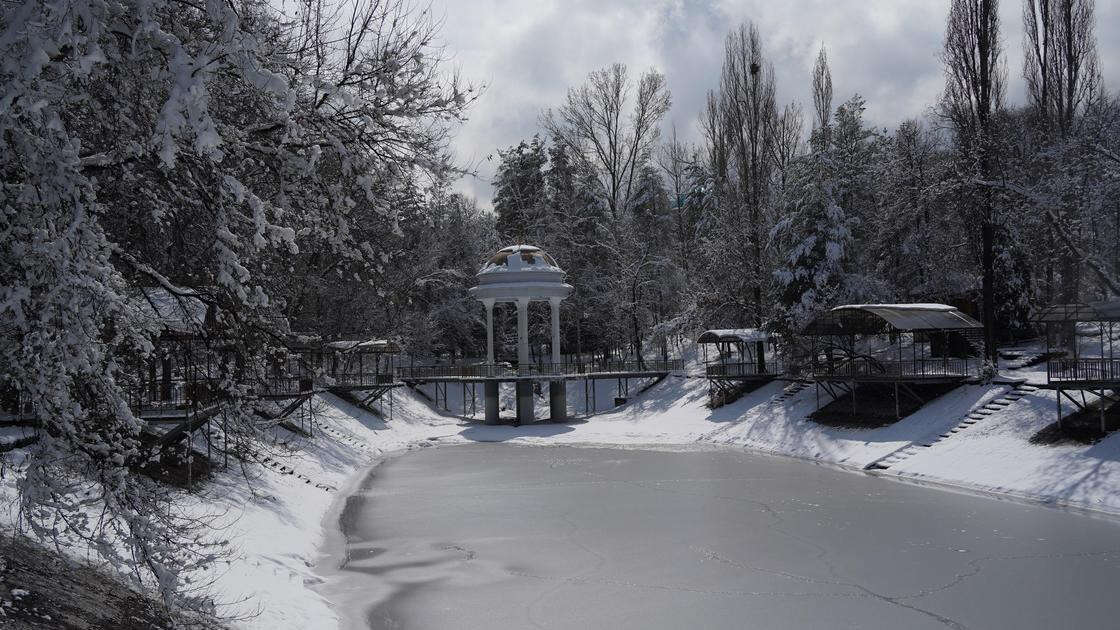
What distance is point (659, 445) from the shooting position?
114 feet

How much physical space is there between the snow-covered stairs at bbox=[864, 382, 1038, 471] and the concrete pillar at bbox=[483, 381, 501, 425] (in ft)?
73.8

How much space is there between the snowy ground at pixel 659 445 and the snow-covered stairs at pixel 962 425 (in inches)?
7.2

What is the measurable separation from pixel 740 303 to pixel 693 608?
3188 centimetres

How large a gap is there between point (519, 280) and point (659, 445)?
540 inches

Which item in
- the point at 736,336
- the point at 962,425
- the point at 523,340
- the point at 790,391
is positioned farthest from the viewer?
the point at 523,340

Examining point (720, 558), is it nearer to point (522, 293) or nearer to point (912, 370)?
point (912, 370)

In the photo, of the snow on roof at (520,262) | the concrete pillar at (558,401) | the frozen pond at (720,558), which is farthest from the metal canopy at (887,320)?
the snow on roof at (520,262)

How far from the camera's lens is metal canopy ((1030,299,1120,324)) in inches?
990

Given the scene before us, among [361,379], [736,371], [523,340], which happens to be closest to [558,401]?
[523,340]

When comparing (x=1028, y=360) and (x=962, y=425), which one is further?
(x=1028, y=360)

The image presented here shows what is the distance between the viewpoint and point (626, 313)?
2100 inches

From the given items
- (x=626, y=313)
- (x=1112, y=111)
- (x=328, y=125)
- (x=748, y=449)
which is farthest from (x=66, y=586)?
(x=626, y=313)

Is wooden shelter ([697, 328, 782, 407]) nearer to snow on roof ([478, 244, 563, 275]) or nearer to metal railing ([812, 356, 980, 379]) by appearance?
metal railing ([812, 356, 980, 379])

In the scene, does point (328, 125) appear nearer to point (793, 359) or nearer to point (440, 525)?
point (440, 525)
